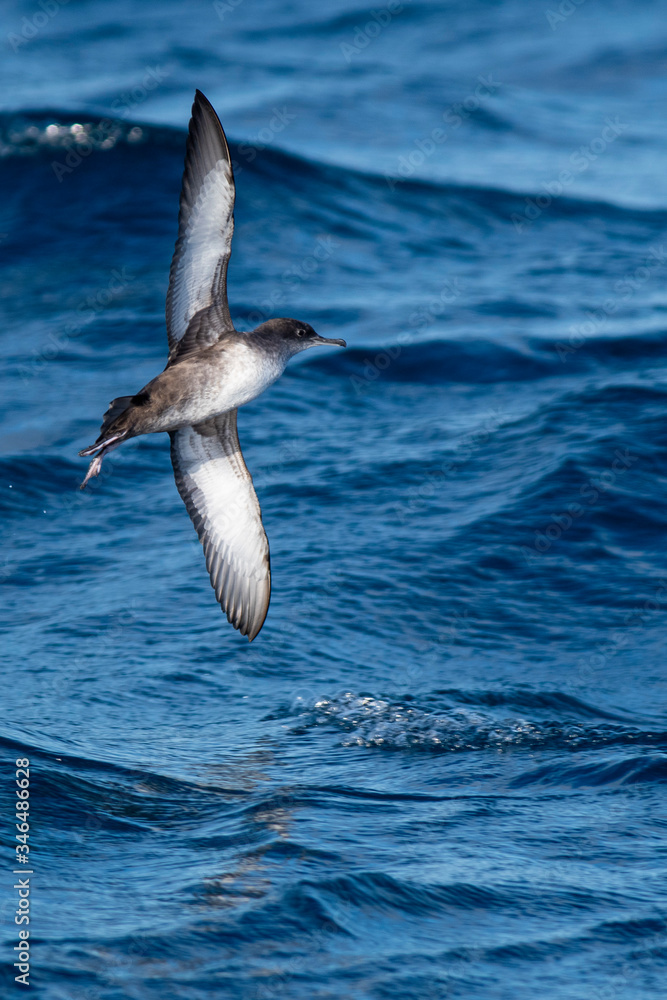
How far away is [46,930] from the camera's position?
609 centimetres

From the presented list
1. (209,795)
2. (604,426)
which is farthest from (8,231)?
(209,795)

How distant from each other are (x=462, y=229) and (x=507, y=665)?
9667 mm

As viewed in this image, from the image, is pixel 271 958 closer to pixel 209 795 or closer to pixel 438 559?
pixel 209 795
